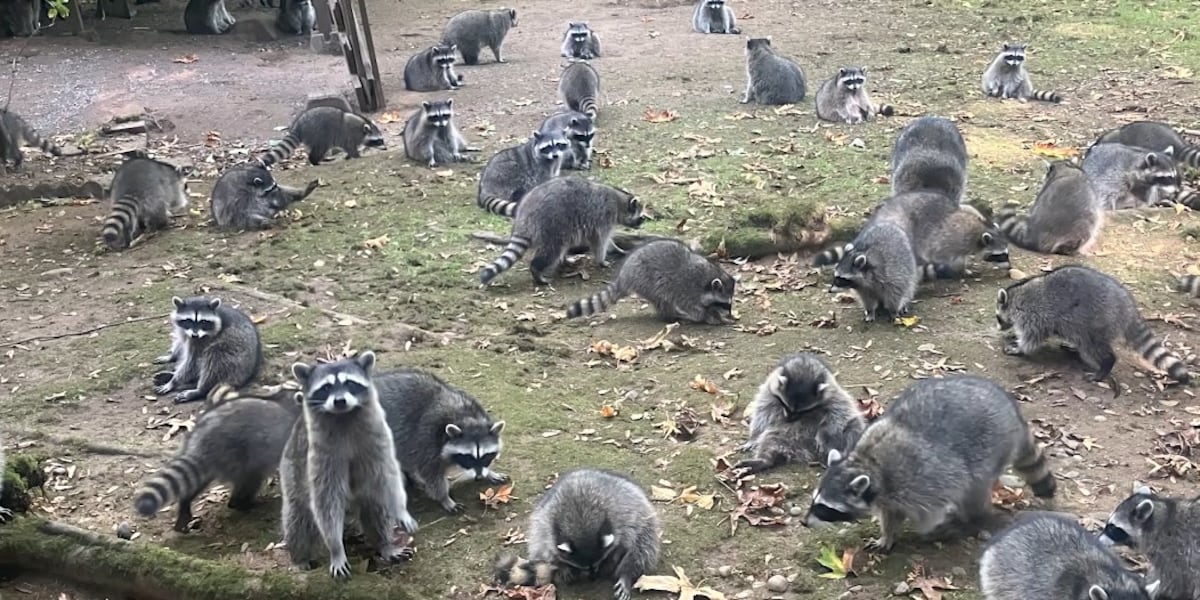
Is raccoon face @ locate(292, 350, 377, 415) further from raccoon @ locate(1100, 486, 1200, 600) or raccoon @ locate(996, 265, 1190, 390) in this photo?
raccoon @ locate(996, 265, 1190, 390)

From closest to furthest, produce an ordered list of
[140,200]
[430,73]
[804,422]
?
[804,422] → [140,200] → [430,73]

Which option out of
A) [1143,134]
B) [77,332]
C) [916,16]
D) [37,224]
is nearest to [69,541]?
[77,332]

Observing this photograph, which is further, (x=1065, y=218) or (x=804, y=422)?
(x=1065, y=218)

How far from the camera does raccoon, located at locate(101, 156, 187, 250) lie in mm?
8750

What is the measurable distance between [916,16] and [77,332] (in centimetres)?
1442

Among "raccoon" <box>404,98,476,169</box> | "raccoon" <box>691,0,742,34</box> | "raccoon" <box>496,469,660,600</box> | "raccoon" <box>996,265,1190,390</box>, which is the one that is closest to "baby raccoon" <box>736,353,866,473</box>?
"raccoon" <box>496,469,660,600</box>

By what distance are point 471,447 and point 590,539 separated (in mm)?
867

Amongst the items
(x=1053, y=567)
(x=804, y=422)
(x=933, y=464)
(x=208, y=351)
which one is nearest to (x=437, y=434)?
(x=804, y=422)

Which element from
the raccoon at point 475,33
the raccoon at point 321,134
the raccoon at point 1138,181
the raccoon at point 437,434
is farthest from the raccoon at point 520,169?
the raccoon at point 475,33

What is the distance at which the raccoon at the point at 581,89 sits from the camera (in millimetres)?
12230

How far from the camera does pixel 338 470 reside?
13.9 ft

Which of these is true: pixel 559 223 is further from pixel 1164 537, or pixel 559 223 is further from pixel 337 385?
pixel 1164 537

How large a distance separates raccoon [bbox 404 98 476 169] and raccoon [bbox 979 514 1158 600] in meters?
7.84

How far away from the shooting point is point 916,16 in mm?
17469
